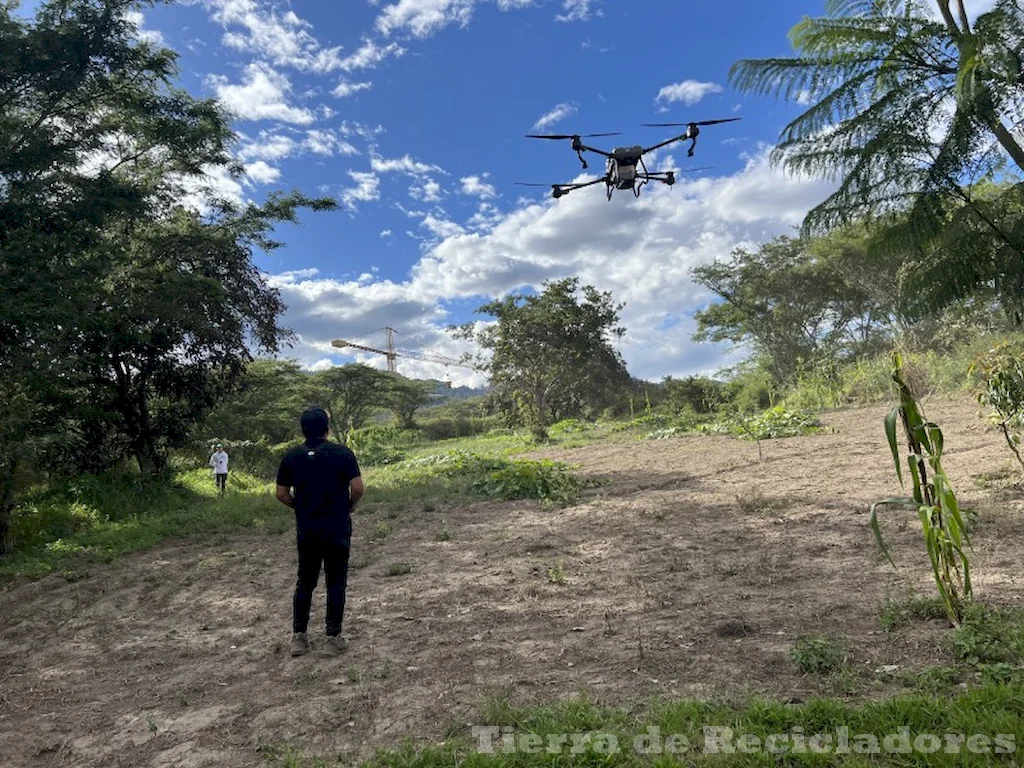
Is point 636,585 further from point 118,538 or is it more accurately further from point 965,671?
point 118,538

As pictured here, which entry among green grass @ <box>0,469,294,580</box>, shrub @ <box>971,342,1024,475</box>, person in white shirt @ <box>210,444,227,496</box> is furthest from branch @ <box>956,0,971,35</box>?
person in white shirt @ <box>210,444,227,496</box>

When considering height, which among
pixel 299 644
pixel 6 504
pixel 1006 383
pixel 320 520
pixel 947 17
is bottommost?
pixel 299 644

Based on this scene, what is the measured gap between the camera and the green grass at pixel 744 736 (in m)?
2.15

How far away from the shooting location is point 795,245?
25781 millimetres

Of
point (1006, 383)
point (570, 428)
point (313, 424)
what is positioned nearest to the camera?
point (313, 424)

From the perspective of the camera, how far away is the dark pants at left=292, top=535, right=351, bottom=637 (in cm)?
381

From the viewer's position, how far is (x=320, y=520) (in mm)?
3805

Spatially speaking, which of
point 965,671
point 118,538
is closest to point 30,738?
point 965,671

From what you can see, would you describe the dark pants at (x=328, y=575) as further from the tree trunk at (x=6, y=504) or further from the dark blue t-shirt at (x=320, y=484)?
the tree trunk at (x=6, y=504)

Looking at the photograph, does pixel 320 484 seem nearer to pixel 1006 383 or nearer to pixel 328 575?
pixel 328 575

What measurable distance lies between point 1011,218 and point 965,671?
17.7 ft

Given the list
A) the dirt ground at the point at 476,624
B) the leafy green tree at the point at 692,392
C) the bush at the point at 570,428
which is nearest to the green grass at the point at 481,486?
the dirt ground at the point at 476,624

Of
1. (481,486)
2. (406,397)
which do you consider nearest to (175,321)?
(481,486)

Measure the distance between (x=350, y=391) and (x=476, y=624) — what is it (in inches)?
1325
